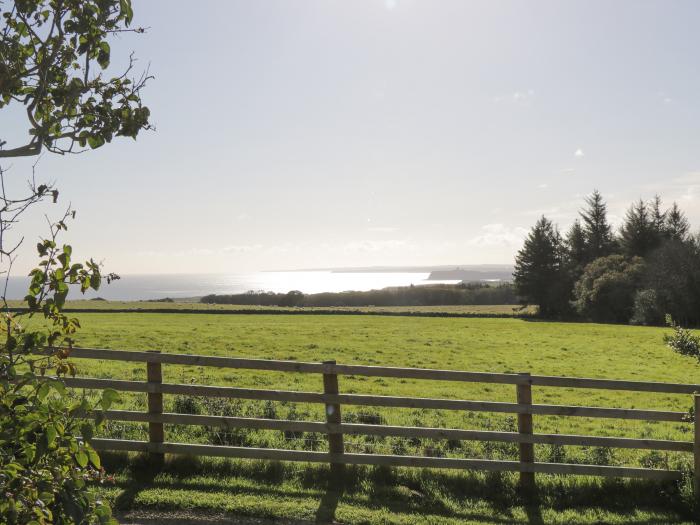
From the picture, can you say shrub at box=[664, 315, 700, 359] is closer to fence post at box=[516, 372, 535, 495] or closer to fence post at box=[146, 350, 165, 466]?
fence post at box=[516, 372, 535, 495]

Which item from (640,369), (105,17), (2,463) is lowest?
(640,369)

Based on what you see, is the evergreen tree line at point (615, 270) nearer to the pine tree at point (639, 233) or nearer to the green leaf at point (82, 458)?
the pine tree at point (639, 233)

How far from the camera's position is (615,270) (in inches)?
2468

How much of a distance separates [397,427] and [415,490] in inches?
38.4

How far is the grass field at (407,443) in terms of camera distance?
7.16m

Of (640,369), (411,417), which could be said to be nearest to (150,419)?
(411,417)

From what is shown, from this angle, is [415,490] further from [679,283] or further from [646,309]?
[646,309]

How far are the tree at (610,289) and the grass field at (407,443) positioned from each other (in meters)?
29.7

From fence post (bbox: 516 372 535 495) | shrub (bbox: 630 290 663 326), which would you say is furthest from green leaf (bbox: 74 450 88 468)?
shrub (bbox: 630 290 663 326)

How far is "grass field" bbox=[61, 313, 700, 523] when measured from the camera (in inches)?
282

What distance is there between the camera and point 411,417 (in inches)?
535

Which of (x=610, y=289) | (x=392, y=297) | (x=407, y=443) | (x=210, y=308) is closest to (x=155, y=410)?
(x=407, y=443)

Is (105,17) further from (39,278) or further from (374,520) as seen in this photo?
(374,520)

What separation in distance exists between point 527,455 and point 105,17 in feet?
25.3
